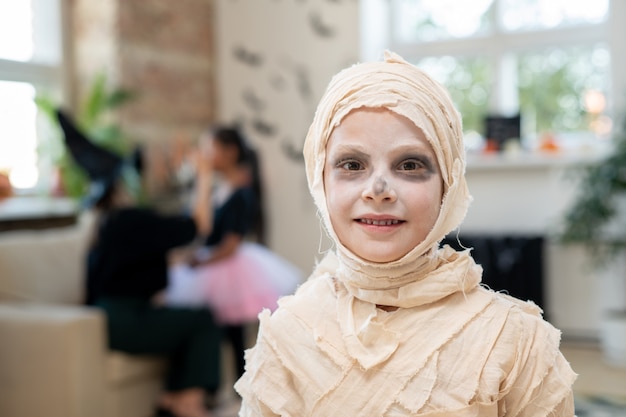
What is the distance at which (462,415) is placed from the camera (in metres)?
0.75

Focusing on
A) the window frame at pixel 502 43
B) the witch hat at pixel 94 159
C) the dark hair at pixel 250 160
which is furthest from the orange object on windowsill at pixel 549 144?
the witch hat at pixel 94 159

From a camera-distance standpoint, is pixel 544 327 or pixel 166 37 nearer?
pixel 544 327

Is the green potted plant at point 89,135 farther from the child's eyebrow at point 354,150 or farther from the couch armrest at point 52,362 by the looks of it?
the child's eyebrow at point 354,150

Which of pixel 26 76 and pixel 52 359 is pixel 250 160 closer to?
pixel 26 76

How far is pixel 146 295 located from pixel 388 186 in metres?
2.41

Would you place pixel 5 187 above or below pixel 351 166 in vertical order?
below

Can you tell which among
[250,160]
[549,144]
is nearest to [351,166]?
[250,160]

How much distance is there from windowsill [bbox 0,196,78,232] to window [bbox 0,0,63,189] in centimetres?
16

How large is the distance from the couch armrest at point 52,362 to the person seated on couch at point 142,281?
154mm

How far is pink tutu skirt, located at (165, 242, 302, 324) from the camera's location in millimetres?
3385

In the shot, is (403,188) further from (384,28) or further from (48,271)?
(384,28)

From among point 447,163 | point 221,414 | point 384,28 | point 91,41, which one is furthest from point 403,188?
point 384,28

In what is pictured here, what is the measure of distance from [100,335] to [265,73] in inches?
114

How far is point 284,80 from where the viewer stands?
5125 millimetres
